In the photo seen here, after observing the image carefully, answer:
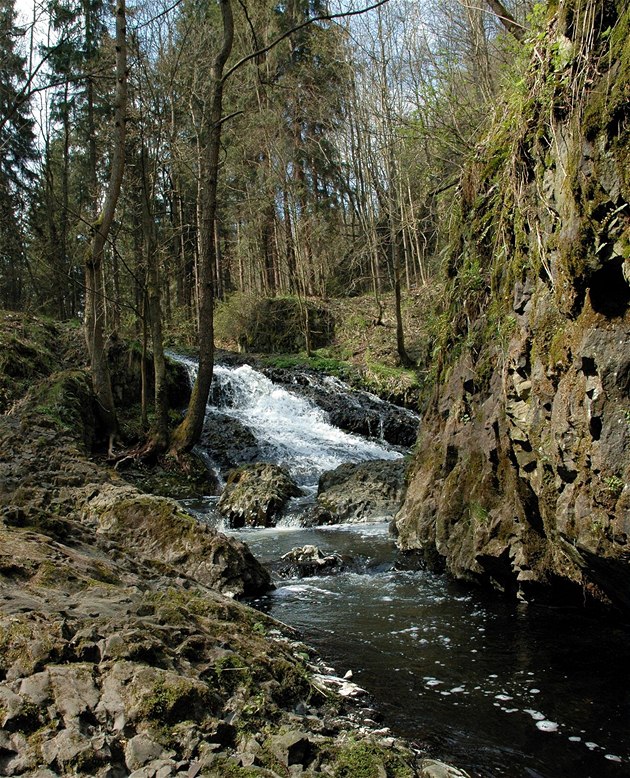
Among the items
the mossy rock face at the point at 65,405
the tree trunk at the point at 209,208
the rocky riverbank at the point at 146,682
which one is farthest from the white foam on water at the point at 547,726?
the tree trunk at the point at 209,208

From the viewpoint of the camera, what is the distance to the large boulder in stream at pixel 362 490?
30.9ft

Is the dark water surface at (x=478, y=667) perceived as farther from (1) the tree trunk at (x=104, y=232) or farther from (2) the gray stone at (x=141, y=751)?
(1) the tree trunk at (x=104, y=232)

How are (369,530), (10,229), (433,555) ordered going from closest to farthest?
(433,555)
(369,530)
(10,229)

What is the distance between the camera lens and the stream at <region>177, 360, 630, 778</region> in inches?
115

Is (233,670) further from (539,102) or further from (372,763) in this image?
(539,102)

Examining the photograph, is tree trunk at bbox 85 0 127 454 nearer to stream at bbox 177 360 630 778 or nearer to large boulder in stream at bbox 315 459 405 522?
large boulder in stream at bbox 315 459 405 522

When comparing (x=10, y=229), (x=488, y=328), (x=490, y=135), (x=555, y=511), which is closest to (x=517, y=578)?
(x=555, y=511)

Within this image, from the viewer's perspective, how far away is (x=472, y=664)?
13.1 ft

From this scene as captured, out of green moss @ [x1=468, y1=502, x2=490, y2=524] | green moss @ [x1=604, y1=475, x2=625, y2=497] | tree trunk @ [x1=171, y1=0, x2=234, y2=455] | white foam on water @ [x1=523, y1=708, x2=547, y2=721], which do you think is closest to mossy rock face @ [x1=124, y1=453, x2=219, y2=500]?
tree trunk @ [x1=171, y1=0, x2=234, y2=455]

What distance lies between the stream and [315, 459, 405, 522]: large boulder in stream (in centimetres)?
192

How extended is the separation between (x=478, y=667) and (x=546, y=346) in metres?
2.33

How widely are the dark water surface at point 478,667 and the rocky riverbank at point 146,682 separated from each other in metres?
0.38

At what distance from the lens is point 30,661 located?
2139mm

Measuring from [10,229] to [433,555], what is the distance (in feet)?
71.8
